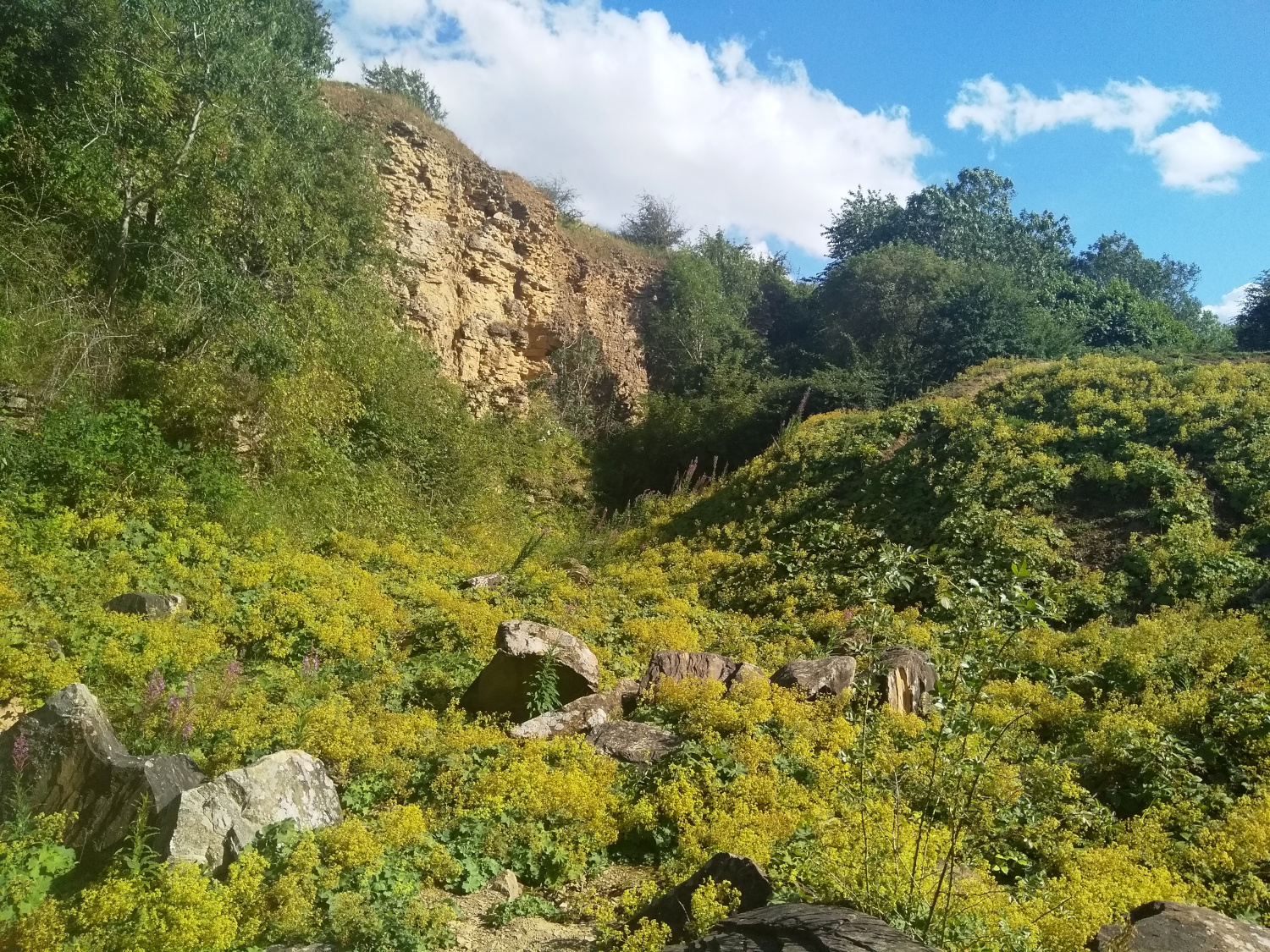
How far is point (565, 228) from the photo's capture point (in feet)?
73.9

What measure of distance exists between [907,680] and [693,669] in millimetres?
1797

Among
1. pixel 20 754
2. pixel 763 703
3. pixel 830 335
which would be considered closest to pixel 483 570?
pixel 763 703

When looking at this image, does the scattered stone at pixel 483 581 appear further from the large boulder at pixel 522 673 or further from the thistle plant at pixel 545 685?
the thistle plant at pixel 545 685

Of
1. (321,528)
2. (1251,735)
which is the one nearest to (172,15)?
(321,528)

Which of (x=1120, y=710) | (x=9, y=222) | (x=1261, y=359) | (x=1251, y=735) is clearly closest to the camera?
(x=1251, y=735)

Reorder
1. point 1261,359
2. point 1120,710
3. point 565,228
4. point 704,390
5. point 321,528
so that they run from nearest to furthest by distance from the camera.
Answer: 1. point 1120,710
2. point 321,528
3. point 1261,359
4. point 704,390
5. point 565,228

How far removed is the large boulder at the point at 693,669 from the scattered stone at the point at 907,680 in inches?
41.0

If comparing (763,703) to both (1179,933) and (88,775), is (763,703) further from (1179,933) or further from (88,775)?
(88,775)

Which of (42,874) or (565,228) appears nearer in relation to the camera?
(42,874)

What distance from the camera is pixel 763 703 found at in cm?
593

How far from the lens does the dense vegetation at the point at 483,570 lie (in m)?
3.90

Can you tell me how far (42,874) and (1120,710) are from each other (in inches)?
286

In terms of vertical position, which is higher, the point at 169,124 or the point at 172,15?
the point at 172,15

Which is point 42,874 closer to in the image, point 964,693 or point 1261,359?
point 964,693
